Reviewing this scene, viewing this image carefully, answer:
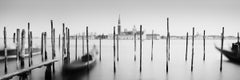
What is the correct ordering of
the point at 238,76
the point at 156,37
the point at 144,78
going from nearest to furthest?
1. the point at 144,78
2. the point at 238,76
3. the point at 156,37

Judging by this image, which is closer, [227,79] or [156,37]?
[227,79]

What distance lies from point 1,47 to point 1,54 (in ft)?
1.31

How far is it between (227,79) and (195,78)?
89 centimetres

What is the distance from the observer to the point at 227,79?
6.68 meters

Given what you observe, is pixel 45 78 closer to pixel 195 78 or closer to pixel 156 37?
pixel 195 78

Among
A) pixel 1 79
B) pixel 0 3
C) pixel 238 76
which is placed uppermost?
pixel 0 3

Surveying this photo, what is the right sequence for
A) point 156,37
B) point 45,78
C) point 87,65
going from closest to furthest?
point 45,78 → point 87,65 → point 156,37

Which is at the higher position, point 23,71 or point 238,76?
point 23,71

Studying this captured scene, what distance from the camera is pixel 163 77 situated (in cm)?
668

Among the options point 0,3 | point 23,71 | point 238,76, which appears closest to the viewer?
point 23,71

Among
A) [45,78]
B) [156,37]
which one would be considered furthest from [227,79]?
[156,37]

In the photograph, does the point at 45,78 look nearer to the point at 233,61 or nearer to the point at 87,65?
the point at 87,65

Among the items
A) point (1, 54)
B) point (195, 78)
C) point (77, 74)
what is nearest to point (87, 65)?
point (77, 74)

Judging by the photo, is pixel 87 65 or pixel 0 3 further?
pixel 0 3
